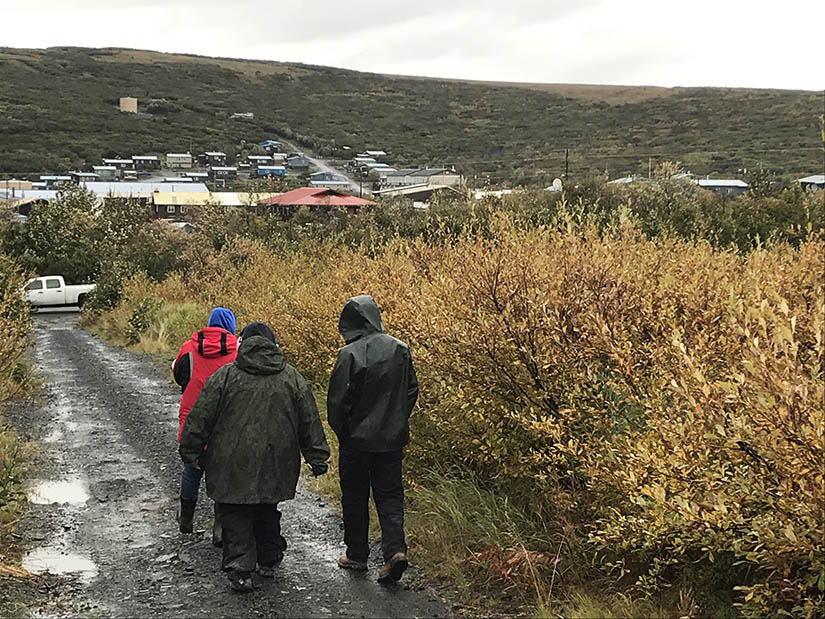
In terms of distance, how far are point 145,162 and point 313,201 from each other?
4937 centimetres

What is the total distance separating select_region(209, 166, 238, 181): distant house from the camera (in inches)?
3760

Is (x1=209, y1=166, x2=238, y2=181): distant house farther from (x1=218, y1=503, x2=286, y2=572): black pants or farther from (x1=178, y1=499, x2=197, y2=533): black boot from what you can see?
(x1=218, y1=503, x2=286, y2=572): black pants

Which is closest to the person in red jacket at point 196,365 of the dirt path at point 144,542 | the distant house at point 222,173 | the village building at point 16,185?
the dirt path at point 144,542

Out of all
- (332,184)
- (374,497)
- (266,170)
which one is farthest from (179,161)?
(374,497)

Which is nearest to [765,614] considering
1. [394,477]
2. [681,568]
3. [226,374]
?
[681,568]

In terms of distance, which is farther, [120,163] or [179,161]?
[179,161]

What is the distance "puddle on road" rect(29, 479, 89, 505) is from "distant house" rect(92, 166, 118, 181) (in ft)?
277

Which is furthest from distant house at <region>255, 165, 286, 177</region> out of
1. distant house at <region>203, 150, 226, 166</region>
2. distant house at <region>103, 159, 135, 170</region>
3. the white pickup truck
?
the white pickup truck

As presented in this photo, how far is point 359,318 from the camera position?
5863 mm

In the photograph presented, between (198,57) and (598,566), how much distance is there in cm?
17045

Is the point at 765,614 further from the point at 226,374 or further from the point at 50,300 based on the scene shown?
the point at 50,300

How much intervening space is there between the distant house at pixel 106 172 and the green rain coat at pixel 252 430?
8772 centimetres

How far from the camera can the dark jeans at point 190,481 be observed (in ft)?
22.2

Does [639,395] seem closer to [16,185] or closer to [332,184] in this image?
[332,184]
